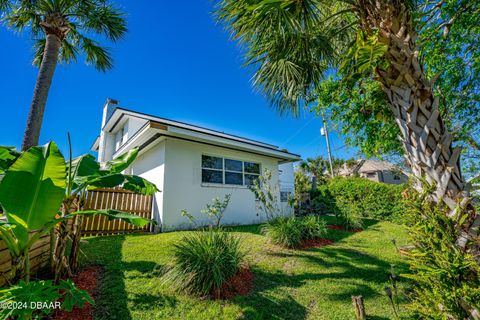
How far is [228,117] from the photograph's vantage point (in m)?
16.7

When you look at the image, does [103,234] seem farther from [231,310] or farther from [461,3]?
[461,3]

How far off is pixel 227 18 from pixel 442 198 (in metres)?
3.86

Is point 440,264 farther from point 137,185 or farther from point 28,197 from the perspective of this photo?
point 137,185

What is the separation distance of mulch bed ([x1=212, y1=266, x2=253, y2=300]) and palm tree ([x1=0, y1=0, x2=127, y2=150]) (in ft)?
22.9

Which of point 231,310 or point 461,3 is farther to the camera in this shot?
point 461,3

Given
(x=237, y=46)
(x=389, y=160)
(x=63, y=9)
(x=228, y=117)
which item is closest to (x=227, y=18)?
(x=237, y=46)

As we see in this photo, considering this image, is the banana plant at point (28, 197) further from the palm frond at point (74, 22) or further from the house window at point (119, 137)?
the house window at point (119, 137)

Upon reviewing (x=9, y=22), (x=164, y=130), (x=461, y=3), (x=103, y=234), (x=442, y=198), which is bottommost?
(x=103, y=234)

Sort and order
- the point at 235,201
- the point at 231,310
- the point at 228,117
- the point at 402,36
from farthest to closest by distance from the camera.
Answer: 1. the point at 228,117
2. the point at 235,201
3. the point at 231,310
4. the point at 402,36

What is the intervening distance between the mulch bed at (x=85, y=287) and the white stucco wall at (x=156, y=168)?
3928mm

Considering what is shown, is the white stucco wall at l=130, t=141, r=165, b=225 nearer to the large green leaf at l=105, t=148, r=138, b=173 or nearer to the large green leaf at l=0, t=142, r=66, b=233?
the large green leaf at l=105, t=148, r=138, b=173

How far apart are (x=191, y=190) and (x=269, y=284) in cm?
588

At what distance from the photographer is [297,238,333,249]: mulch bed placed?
5866 millimetres

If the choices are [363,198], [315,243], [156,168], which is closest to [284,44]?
[315,243]
